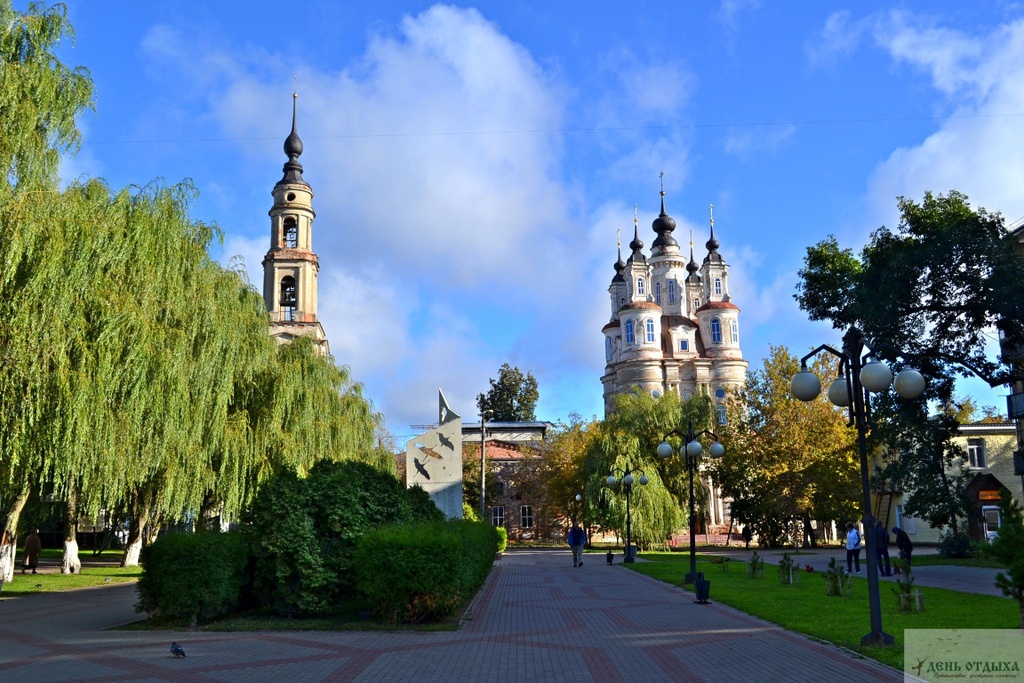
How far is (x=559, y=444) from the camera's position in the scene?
193ft

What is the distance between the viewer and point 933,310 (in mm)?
31578

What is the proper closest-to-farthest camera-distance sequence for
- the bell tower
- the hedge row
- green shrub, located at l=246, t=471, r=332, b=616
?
the hedge row < green shrub, located at l=246, t=471, r=332, b=616 < the bell tower

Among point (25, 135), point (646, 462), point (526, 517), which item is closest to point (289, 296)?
point (646, 462)

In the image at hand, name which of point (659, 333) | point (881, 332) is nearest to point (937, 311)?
point (881, 332)

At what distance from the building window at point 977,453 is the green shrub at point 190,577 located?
47.4 meters

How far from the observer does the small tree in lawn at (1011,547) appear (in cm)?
1117

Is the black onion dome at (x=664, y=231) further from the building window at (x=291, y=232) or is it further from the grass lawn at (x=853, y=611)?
the grass lawn at (x=853, y=611)

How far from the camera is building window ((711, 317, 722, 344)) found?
79.6 metres

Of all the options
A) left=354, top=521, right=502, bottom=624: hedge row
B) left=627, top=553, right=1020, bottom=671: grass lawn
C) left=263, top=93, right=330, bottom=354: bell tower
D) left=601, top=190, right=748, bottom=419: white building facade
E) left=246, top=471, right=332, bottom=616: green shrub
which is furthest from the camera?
left=601, top=190, right=748, bottom=419: white building facade

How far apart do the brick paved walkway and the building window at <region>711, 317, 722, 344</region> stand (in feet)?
213

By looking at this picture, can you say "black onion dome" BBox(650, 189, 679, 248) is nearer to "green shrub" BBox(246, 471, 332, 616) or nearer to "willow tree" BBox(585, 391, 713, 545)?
"willow tree" BBox(585, 391, 713, 545)

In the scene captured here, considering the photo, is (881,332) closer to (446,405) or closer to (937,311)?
(937,311)

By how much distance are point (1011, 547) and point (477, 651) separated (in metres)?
7.05

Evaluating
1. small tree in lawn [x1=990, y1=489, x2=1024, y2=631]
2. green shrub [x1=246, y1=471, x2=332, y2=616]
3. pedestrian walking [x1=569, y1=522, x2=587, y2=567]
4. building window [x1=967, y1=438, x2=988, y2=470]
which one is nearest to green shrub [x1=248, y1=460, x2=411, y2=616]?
green shrub [x1=246, y1=471, x2=332, y2=616]
